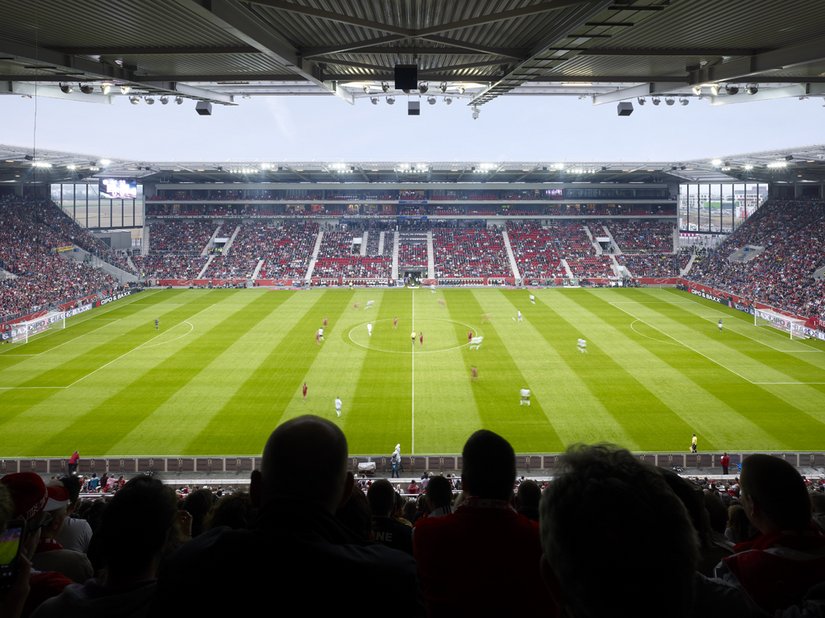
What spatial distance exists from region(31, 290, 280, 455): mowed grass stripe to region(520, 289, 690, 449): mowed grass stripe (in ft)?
58.6

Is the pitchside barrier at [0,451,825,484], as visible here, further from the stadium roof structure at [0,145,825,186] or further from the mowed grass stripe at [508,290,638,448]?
the stadium roof structure at [0,145,825,186]

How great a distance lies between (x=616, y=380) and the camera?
102ft

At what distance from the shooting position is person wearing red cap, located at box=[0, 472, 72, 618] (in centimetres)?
332

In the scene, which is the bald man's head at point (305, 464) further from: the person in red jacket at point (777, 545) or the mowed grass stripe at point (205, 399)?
the mowed grass stripe at point (205, 399)

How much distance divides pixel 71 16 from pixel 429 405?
1954 centimetres

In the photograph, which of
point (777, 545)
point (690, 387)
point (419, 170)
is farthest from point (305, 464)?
point (419, 170)

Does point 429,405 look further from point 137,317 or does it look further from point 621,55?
point 137,317

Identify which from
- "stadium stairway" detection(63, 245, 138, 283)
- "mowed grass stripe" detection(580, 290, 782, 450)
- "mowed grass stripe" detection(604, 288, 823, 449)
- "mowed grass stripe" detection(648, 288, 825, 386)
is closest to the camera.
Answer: "mowed grass stripe" detection(604, 288, 823, 449)

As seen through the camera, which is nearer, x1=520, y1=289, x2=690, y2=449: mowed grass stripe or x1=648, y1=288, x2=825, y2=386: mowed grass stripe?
x1=520, y1=289, x2=690, y2=449: mowed grass stripe

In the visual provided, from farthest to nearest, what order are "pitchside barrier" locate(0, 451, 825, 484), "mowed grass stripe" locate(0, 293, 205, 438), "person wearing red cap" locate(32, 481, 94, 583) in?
"mowed grass stripe" locate(0, 293, 205, 438) → "pitchside barrier" locate(0, 451, 825, 484) → "person wearing red cap" locate(32, 481, 94, 583)

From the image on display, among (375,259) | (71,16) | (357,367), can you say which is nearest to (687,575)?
(71,16)

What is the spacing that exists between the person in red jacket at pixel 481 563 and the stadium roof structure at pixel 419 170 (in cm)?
5646

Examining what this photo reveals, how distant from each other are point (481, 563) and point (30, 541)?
2775 millimetres

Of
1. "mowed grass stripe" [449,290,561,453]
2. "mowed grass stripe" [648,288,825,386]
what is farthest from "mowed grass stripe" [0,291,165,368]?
"mowed grass stripe" [648,288,825,386]
